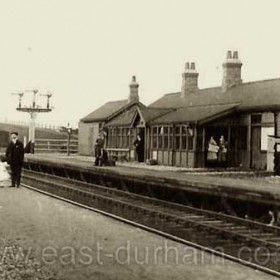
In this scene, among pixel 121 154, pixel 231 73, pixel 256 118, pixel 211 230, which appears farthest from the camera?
pixel 121 154

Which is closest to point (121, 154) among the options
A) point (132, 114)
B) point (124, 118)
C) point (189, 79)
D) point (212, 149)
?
point (132, 114)

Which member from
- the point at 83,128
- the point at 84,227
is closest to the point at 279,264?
the point at 84,227

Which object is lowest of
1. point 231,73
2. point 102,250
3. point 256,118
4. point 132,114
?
point 102,250

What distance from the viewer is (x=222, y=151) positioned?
2367cm

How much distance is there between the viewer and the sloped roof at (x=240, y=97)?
73.2ft

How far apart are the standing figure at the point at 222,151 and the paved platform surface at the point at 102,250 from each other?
11996mm

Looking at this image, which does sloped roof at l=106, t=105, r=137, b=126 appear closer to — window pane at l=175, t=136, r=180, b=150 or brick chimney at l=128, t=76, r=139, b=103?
brick chimney at l=128, t=76, r=139, b=103

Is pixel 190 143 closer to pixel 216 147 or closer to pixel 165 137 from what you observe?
pixel 216 147

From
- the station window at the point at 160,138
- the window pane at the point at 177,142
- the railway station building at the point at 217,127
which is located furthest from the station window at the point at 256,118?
the station window at the point at 160,138

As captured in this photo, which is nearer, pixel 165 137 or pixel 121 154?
pixel 165 137

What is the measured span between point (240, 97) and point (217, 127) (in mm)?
2180

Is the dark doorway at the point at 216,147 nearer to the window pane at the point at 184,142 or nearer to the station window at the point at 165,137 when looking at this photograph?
the window pane at the point at 184,142

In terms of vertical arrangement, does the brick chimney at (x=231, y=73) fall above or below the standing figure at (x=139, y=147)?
above

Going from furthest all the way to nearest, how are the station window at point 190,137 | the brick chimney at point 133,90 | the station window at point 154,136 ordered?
the brick chimney at point 133,90
the station window at point 154,136
the station window at point 190,137
